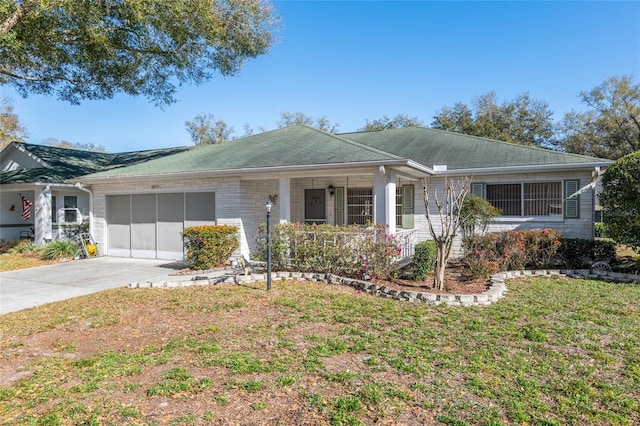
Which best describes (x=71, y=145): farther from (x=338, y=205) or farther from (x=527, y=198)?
(x=527, y=198)

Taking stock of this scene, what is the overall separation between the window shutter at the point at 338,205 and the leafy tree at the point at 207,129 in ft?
113

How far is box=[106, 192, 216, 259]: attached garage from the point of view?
11.7 m

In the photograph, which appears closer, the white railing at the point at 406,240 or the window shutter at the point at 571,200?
the white railing at the point at 406,240

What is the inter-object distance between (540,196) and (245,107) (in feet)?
51.7

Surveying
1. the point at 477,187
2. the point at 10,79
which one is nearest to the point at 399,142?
the point at 477,187

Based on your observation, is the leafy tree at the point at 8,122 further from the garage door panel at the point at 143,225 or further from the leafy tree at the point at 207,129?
the garage door panel at the point at 143,225

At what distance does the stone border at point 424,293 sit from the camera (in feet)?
21.7

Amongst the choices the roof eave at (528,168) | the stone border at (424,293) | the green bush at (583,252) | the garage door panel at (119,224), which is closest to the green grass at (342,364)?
the stone border at (424,293)

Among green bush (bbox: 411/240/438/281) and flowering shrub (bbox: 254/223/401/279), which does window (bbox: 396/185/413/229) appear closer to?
flowering shrub (bbox: 254/223/401/279)

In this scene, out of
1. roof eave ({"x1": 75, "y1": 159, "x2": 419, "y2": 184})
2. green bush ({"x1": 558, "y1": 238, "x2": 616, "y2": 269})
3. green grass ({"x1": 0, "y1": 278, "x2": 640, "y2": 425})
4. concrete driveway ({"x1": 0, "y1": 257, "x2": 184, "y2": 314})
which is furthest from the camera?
green bush ({"x1": 558, "y1": 238, "x2": 616, "y2": 269})

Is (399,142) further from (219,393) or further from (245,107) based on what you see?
(219,393)

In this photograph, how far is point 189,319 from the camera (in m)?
5.90

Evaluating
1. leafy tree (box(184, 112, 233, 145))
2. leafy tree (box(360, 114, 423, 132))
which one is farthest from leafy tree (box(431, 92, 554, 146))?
leafy tree (box(184, 112, 233, 145))

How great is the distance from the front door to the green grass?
6860 mm
